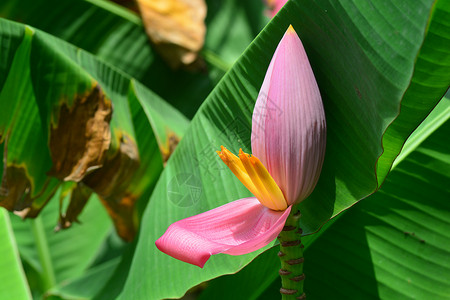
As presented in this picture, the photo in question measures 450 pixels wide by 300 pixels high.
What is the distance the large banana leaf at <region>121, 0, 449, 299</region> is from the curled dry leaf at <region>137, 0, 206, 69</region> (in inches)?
24.2

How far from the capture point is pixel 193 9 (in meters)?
1.24

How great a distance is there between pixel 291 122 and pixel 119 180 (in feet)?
1.44

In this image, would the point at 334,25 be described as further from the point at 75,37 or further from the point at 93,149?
the point at 75,37

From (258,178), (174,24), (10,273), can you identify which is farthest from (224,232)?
(174,24)

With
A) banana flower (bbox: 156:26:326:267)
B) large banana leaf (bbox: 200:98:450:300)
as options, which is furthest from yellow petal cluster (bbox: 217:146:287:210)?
large banana leaf (bbox: 200:98:450:300)

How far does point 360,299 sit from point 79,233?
80 centimetres

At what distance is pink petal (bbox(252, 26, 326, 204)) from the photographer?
0.43 meters

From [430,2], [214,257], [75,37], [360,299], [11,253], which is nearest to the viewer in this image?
[430,2]

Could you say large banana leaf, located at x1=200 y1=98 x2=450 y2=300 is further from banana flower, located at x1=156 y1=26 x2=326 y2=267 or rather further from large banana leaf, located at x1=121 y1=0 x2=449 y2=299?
banana flower, located at x1=156 y1=26 x2=326 y2=267

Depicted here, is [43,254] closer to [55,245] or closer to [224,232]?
[55,245]

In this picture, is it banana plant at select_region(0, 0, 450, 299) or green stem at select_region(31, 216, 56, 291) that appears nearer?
banana plant at select_region(0, 0, 450, 299)

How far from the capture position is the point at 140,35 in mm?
1271

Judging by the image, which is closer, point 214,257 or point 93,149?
point 214,257

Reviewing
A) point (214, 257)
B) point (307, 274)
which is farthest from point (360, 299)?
point (214, 257)
